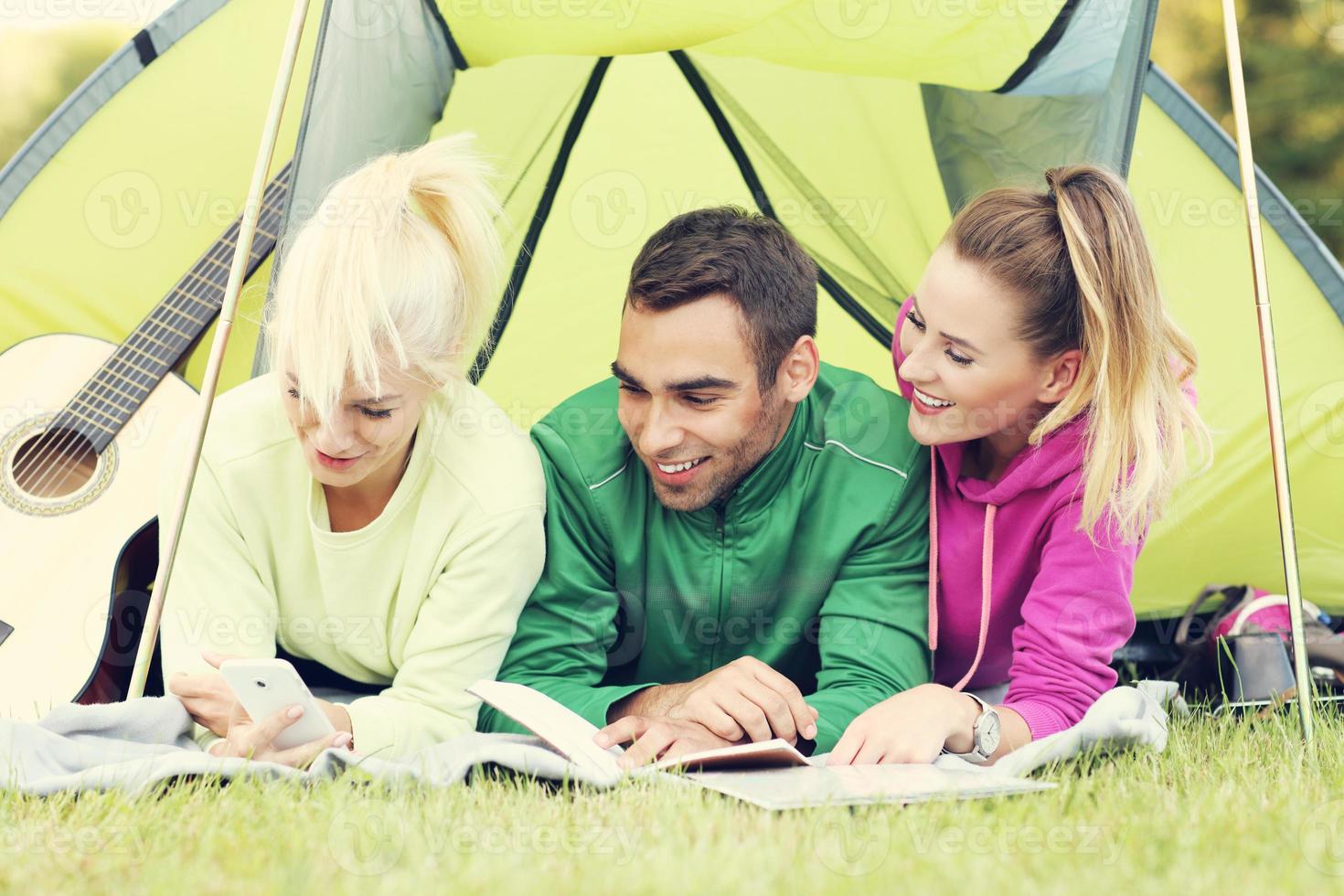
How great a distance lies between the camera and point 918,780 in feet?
4.35

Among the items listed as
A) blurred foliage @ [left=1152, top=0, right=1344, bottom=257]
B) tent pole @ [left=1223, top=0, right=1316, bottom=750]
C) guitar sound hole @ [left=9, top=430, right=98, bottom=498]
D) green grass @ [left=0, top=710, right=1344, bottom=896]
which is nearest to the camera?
green grass @ [left=0, top=710, right=1344, bottom=896]

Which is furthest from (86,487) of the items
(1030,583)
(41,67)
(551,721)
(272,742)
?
(41,67)

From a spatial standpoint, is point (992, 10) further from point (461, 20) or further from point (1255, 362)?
point (1255, 362)

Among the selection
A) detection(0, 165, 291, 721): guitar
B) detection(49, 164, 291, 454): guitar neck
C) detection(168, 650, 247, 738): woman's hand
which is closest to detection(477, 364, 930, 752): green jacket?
detection(168, 650, 247, 738): woman's hand

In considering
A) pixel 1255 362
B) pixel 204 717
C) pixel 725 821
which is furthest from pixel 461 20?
pixel 1255 362

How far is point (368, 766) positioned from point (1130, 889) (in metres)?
0.76

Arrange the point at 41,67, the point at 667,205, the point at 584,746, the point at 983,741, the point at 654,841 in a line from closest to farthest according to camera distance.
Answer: the point at 654,841, the point at 584,746, the point at 983,741, the point at 667,205, the point at 41,67

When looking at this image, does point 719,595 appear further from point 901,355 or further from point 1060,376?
point 1060,376

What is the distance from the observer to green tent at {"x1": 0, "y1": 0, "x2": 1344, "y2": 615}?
2.34m

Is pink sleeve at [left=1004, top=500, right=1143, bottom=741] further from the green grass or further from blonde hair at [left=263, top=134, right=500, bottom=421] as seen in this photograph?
blonde hair at [left=263, top=134, right=500, bottom=421]

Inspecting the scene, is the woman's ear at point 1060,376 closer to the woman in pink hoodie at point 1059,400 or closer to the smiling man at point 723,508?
the woman in pink hoodie at point 1059,400

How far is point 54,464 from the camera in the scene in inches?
80.8

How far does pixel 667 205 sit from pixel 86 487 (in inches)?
46.8

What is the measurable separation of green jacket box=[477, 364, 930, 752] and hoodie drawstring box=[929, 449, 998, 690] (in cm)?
2
